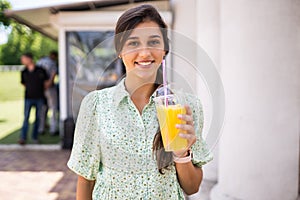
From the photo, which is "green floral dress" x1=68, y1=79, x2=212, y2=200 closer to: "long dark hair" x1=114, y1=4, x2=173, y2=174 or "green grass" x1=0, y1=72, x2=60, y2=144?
"long dark hair" x1=114, y1=4, x2=173, y2=174

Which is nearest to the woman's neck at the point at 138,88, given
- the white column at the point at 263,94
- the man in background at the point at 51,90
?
the white column at the point at 263,94

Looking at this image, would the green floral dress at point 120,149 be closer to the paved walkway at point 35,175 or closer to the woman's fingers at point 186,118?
the woman's fingers at point 186,118

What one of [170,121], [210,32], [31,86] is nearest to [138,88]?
[170,121]

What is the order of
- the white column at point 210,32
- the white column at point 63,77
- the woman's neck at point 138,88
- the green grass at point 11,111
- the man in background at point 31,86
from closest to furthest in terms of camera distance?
the woman's neck at point 138,88
the white column at point 210,32
the white column at point 63,77
the man in background at point 31,86
the green grass at point 11,111

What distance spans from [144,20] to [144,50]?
14cm

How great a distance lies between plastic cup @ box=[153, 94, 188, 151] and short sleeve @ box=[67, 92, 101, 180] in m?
0.26

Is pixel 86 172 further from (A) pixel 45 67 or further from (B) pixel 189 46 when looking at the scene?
(A) pixel 45 67

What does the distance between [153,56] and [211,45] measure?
11.1 ft

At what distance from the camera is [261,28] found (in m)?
3.33

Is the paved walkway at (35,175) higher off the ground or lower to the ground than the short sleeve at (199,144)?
lower

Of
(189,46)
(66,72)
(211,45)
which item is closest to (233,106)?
(211,45)

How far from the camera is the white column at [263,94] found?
3328 millimetres

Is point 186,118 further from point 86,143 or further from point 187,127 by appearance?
point 86,143

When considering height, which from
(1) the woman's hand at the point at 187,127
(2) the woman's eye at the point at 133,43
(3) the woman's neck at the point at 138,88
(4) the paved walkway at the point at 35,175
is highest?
(2) the woman's eye at the point at 133,43
